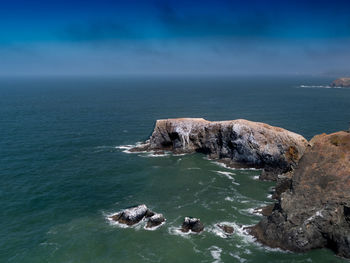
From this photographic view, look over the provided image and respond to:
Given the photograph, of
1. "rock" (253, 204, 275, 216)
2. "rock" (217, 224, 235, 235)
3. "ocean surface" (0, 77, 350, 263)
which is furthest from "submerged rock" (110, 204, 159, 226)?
"rock" (253, 204, 275, 216)

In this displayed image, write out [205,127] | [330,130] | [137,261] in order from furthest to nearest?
[330,130] → [205,127] → [137,261]

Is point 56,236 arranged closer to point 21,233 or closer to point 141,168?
point 21,233

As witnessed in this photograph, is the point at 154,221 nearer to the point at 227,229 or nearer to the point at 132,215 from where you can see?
the point at 132,215

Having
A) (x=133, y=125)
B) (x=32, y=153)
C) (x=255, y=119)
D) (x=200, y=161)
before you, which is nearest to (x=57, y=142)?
(x=32, y=153)

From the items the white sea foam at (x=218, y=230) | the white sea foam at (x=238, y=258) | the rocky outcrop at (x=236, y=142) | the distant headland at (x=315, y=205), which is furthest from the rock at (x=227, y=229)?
the rocky outcrop at (x=236, y=142)

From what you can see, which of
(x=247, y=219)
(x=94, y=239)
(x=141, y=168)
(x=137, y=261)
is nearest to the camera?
(x=137, y=261)

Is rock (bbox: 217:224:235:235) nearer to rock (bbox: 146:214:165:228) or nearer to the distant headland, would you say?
the distant headland
